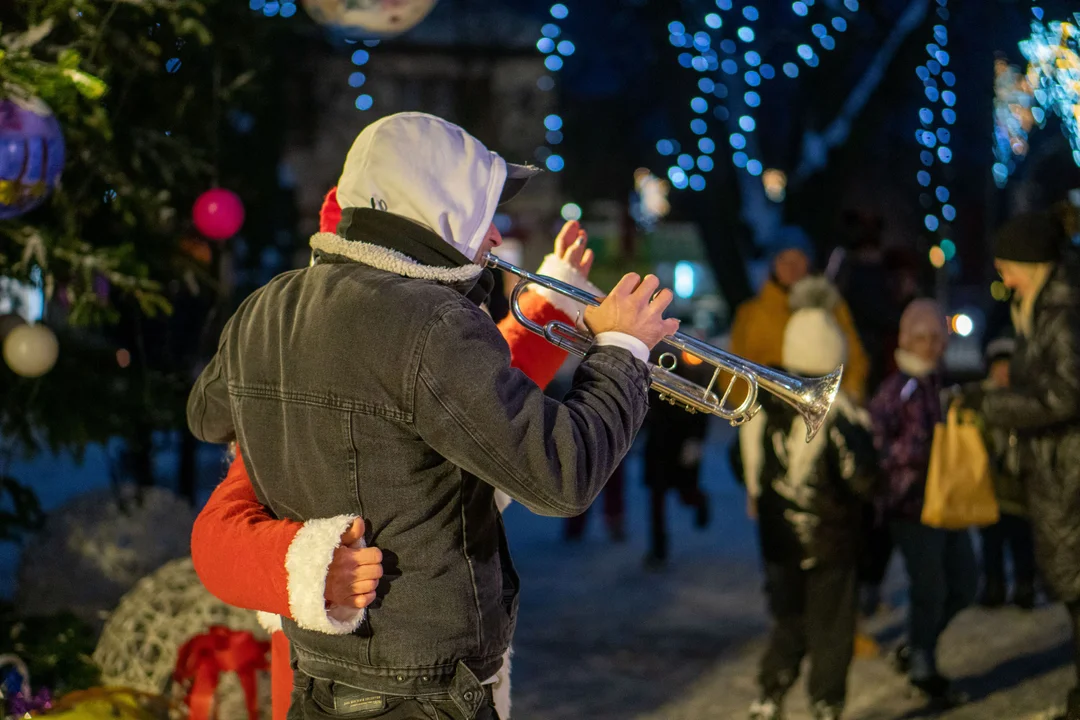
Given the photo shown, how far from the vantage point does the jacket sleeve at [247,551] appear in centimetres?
225

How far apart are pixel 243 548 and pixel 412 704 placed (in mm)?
460

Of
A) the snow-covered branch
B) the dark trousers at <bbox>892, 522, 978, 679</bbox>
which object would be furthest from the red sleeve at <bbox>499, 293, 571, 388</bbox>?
the snow-covered branch

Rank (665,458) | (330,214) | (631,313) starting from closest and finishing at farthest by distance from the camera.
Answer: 1. (631,313)
2. (330,214)
3. (665,458)

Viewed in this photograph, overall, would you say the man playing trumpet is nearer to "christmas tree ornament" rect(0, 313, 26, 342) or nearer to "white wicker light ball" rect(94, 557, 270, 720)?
"white wicker light ball" rect(94, 557, 270, 720)

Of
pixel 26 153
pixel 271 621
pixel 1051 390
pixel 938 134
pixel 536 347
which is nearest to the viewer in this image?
pixel 271 621

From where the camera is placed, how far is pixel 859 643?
615 centimetres

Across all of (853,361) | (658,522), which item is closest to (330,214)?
(853,361)

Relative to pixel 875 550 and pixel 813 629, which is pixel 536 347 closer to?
pixel 813 629

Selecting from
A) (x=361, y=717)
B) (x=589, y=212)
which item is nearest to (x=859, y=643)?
(x=361, y=717)

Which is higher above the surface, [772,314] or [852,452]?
[772,314]

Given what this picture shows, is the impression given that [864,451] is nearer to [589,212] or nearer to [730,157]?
[730,157]

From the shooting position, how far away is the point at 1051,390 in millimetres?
4617

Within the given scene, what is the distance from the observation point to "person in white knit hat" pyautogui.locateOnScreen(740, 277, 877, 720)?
16.1ft

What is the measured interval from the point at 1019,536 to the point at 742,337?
2.01 metres
